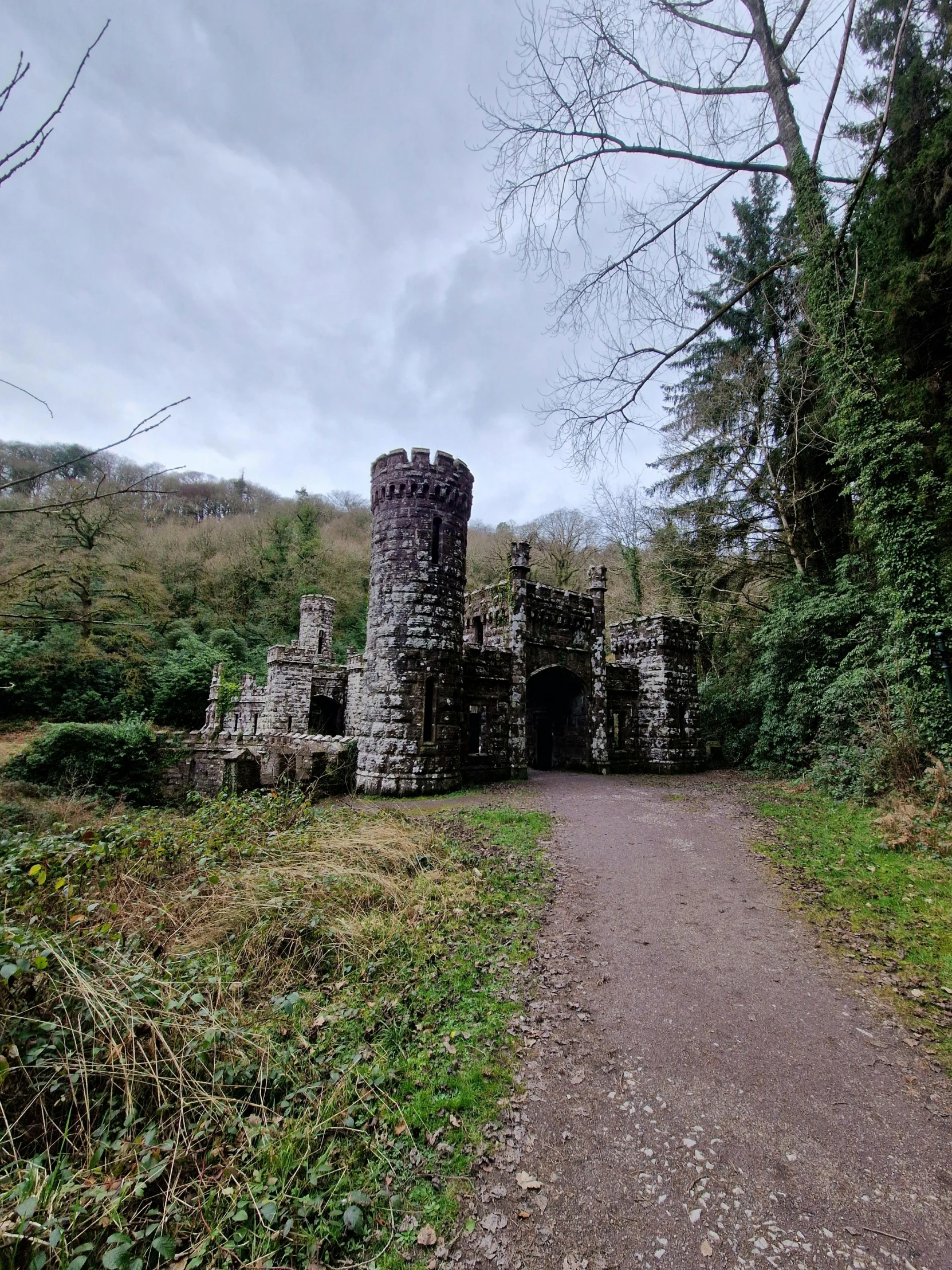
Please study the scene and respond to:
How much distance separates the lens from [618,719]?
709 inches

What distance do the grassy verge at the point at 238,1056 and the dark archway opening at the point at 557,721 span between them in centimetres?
1182

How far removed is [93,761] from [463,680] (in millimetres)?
8751

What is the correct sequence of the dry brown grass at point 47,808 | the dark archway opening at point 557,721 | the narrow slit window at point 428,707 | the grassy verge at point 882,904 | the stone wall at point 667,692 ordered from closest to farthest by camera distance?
the grassy verge at point 882,904, the dry brown grass at point 47,808, the narrow slit window at point 428,707, the dark archway opening at point 557,721, the stone wall at point 667,692

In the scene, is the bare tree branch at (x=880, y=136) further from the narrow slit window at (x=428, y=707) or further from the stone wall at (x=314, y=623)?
the stone wall at (x=314, y=623)

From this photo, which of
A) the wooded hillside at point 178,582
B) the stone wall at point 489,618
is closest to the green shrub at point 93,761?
the wooded hillside at point 178,582

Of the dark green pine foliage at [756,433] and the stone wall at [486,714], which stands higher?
the dark green pine foliage at [756,433]

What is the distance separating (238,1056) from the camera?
2.99 metres

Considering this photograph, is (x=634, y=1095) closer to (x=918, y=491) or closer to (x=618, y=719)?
(x=918, y=491)

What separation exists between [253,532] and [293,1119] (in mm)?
38040

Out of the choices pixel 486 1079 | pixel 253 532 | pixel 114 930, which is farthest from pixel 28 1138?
pixel 253 532

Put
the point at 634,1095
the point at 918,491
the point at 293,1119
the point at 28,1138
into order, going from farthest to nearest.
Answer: the point at 918,491 < the point at 634,1095 < the point at 293,1119 < the point at 28,1138

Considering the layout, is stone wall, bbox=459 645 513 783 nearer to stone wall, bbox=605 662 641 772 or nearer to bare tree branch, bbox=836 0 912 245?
stone wall, bbox=605 662 641 772

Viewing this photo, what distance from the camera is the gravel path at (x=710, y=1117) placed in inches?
87.4

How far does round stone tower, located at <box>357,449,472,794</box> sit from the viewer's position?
39.3 ft
